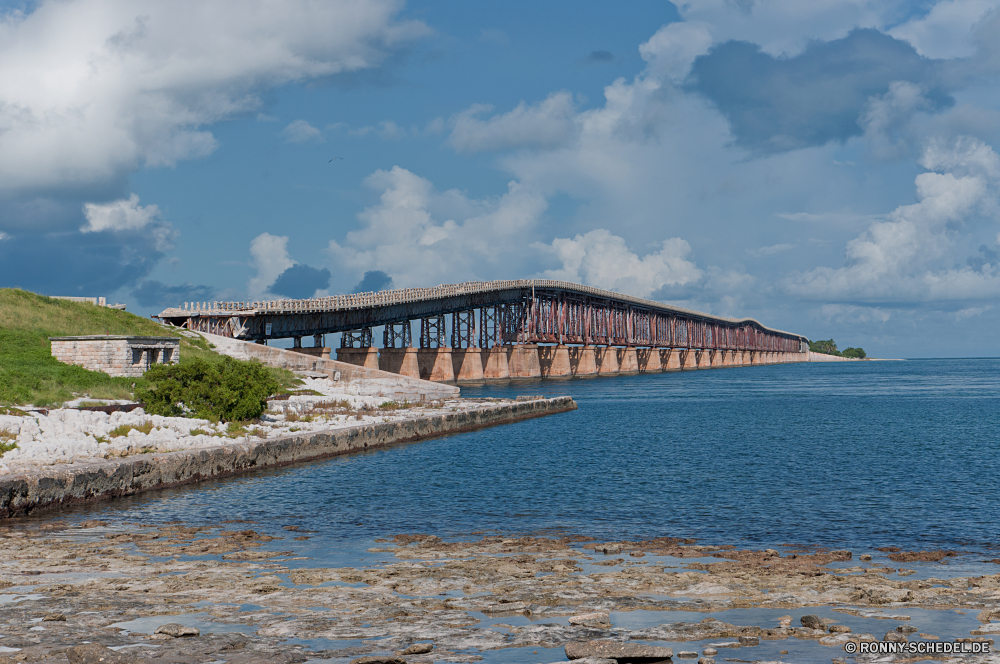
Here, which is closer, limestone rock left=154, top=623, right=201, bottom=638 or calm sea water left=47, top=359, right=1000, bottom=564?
limestone rock left=154, top=623, right=201, bottom=638

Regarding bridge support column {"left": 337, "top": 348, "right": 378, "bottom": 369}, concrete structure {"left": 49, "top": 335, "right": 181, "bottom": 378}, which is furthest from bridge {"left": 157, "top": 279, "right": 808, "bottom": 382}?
concrete structure {"left": 49, "top": 335, "right": 181, "bottom": 378}

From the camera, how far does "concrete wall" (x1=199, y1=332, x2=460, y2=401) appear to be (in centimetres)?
5928

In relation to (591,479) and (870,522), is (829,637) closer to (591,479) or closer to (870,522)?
(870,522)

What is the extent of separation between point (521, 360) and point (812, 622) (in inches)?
4604

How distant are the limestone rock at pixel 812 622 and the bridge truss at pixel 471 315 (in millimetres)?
68305

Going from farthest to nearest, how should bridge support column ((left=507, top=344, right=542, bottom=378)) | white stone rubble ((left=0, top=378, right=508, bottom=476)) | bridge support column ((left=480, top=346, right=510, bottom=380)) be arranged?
bridge support column ((left=507, top=344, right=542, bottom=378)), bridge support column ((left=480, top=346, right=510, bottom=380)), white stone rubble ((left=0, top=378, right=508, bottom=476))

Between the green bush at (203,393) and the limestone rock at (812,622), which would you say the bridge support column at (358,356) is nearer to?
the green bush at (203,393)

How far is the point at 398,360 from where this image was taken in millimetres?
108688

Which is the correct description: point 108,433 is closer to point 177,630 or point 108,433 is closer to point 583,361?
point 177,630

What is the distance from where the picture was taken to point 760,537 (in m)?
16.9

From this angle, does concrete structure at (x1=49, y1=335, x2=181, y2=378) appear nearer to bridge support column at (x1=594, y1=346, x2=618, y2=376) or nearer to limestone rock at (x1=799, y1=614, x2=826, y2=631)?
limestone rock at (x1=799, y1=614, x2=826, y2=631)

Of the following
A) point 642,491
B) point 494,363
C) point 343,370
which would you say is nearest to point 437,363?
point 494,363

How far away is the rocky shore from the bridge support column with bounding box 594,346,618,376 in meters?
135

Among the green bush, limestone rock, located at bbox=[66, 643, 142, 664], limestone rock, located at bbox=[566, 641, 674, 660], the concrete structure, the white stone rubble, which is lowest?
limestone rock, located at bbox=[566, 641, 674, 660]
